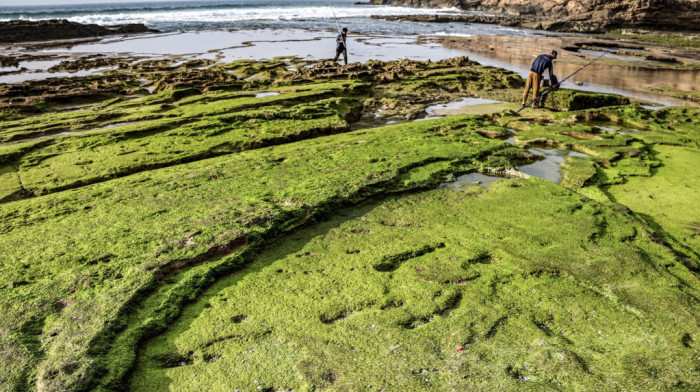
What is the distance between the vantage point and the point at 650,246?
16.1 feet

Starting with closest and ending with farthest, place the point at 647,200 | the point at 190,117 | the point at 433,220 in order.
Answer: the point at 433,220, the point at 647,200, the point at 190,117

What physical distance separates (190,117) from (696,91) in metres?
17.0

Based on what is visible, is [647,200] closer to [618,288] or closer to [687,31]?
[618,288]

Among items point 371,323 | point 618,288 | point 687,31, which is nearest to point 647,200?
point 618,288

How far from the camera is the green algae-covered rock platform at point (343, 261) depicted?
3.26m

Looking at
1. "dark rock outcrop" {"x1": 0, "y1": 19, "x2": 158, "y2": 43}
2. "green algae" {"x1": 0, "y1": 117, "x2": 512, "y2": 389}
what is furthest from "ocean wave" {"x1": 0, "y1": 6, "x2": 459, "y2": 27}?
"green algae" {"x1": 0, "y1": 117, "x2": 512, "y2": 389}

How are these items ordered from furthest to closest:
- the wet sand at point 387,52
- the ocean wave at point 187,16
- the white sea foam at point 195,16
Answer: the white sea foam at point 195,16 → the ocean wave at point 187,16 → the wet sand at point 387,52

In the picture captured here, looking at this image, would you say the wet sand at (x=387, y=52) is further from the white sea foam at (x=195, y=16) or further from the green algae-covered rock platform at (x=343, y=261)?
the white sea foam at (x=195, y=16)

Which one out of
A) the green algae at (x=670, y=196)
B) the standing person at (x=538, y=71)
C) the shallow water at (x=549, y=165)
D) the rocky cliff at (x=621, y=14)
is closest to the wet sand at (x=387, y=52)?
the standing person at (x=538, y=71)

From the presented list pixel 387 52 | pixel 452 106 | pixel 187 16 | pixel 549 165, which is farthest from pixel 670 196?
pixel 187 16

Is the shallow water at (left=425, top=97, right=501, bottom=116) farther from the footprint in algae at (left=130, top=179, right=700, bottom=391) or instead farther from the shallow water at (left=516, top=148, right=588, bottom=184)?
the footprint in algae at (left=130, top=179, right=700, bottom=391)

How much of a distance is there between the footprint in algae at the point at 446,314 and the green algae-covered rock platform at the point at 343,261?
0.7 inches

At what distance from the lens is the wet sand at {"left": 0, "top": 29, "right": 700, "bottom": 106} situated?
17312 mm

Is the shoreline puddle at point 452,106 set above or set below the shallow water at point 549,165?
above
